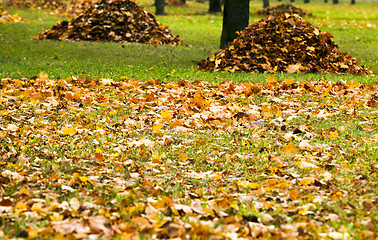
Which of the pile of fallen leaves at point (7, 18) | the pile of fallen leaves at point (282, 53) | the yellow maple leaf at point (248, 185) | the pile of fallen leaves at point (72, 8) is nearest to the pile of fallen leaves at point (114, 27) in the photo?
the pile of fallen leaves at point (282, 53)

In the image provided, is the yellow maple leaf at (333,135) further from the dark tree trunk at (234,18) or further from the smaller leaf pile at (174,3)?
the smaller leaf pile at (174,3)

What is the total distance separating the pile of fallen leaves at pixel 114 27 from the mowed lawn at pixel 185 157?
5775 millimetres

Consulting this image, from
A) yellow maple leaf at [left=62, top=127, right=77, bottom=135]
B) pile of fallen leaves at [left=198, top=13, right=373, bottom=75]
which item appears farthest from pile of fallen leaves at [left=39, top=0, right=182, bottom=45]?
yellow maple leaf at [left=62, top=127, right=77, bottom=135]

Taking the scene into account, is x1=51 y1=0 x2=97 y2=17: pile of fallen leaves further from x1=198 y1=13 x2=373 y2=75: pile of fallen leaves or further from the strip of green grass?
x1=198 y1=13 x2=373 y2=75: pile of fallen leaves

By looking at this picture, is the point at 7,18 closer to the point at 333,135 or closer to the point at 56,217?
the point at 333,135

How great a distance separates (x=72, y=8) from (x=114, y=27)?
11166 mm

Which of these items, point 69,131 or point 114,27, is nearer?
point 69,131

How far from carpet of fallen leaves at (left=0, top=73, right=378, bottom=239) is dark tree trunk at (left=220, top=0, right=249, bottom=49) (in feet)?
14.6

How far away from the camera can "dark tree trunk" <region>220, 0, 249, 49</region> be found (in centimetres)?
1142

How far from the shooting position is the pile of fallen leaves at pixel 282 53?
388 inches

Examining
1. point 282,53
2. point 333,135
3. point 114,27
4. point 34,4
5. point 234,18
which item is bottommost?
point 333,135

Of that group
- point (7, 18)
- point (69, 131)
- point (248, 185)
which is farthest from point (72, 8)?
point (248, 185)

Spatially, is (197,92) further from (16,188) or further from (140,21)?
(140,21)

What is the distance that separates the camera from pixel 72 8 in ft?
80.5
